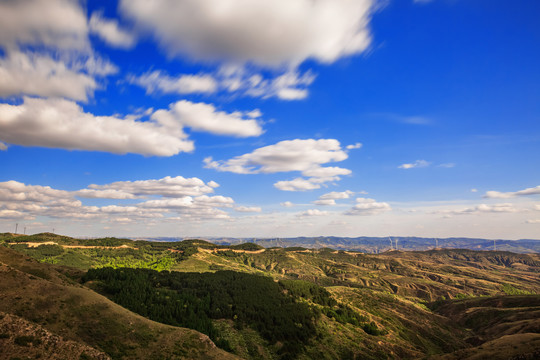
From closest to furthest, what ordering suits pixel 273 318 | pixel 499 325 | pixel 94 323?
pixel 94 323, pixel 273 318, pixel 499 325

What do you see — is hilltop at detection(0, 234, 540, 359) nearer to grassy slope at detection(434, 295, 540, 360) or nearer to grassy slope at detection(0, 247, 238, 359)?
grassy slope at detection(0, 247, 238, 359)

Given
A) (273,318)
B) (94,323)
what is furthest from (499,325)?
(94,323)

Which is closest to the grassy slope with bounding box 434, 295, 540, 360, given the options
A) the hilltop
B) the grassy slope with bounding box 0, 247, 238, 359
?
the hilltop

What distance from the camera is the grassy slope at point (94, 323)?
147 ft

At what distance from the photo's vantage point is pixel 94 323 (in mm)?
48719

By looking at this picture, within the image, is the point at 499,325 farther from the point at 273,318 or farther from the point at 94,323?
the point at 94,323

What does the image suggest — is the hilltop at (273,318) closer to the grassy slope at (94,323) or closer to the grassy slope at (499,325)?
the grassy slope at (94,323)

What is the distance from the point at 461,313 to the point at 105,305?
201m

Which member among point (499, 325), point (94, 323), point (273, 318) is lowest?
point (499, 325)

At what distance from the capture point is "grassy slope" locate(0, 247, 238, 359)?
44656mm

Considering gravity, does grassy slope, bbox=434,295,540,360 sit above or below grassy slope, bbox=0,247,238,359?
below

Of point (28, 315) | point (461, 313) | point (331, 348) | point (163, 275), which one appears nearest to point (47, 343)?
point (28, 315)

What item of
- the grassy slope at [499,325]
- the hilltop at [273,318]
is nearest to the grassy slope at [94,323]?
the hilltop at [273,318]

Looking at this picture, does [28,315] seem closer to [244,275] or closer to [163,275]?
[163,275]
